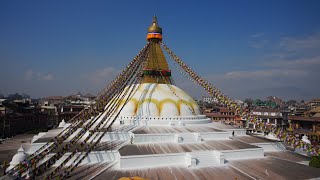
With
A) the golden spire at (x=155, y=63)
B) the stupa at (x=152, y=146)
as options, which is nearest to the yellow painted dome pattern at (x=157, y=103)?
the stupa at (x=152, y=146)

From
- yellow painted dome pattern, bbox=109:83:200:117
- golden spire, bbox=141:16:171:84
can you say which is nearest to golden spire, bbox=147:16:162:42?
golden spire, bbox=141:16:171:84

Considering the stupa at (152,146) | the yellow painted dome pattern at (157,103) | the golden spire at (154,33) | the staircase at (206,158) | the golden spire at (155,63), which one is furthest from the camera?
the golden spire at (154,33)

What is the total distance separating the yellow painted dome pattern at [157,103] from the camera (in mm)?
16828

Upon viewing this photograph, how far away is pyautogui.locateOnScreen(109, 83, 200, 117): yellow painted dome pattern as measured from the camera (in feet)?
55.2

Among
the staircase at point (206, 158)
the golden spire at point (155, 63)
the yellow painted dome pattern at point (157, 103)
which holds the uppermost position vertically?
the golden spire at point (155, 63)

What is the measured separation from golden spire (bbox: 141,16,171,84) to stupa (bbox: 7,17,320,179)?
0.08 meters

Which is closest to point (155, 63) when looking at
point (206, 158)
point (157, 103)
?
point (157, 103)

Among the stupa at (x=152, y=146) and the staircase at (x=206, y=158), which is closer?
the stupa at (x=152, y=146)

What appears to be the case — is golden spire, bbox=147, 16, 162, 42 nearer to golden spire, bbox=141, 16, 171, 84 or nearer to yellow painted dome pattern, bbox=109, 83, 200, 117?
golden spire, bbox=141, 16, 171, 84

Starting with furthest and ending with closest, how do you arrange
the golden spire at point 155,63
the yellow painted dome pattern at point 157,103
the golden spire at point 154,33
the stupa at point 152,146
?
1. the golden spire at point 154,33
2. the golden spire at point 155,63
3. the yellow painted dome pattern at point 157,103
4. the stupa at point 152,146

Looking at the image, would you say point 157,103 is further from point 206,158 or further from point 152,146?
point 206,158

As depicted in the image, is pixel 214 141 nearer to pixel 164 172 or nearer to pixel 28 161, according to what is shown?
pixel 164 172

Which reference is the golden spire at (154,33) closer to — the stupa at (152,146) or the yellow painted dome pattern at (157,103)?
the stupa at (152,146)

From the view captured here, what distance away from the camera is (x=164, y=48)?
786 inches
